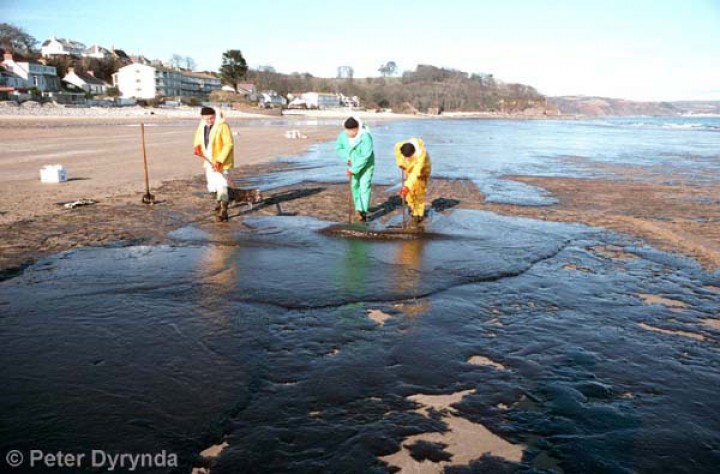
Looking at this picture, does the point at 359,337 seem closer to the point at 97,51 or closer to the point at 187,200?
the point at 187,200

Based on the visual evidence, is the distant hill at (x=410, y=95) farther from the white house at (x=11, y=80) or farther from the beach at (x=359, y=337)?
the beach at (x=359, y=337)

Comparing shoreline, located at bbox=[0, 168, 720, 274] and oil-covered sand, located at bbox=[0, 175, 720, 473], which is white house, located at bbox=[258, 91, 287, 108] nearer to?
shoreline, located at bbox=[0, 168, 720, 274]

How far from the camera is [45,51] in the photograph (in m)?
116

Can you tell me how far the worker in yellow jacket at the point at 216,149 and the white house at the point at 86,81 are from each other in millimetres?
93007

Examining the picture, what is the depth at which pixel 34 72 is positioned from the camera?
78875 millimetres

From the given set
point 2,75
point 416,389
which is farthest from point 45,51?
point 416,389

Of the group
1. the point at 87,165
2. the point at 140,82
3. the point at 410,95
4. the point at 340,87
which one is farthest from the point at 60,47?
the point at 87,165

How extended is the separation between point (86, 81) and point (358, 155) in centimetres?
9818

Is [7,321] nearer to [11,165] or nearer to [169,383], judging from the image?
[169,383]

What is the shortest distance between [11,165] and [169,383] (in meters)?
14.8

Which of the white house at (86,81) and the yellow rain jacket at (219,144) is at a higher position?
the white house at (86,81)

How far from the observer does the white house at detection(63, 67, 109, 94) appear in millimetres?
87750

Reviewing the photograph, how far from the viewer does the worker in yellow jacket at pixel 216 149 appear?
860 cm

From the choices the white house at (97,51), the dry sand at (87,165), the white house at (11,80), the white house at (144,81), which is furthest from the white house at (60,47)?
the dry sand at (87,165)
